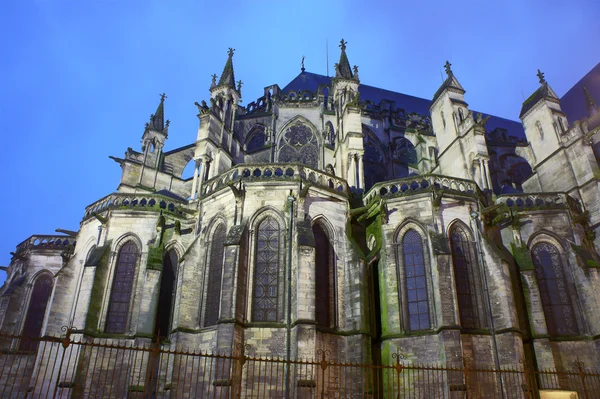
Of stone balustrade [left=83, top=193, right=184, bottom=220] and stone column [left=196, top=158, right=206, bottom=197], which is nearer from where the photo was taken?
stone balustrade [left=83, top=193, right=184, bottom=220]

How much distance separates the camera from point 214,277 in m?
15.8

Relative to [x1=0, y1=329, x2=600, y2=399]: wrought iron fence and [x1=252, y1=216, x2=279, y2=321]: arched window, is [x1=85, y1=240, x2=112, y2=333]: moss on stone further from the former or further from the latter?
[x1=252, y1=216, x2=279, y2=321]: arched window

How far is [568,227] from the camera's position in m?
17.9

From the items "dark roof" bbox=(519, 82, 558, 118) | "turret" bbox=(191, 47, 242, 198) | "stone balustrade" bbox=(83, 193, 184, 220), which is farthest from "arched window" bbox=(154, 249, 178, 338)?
"dark roof" bbox=(519, 82, 558, 118)

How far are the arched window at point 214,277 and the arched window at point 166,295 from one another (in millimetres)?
2170

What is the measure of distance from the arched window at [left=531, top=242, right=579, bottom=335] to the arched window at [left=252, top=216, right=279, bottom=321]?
32.1ft

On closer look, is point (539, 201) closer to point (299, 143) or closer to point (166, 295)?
point (299, 143)

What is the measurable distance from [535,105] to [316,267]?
14.3 meters

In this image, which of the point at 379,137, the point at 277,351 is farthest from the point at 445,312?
the point at 379,137

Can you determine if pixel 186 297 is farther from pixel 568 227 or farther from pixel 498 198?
pixel 568 227

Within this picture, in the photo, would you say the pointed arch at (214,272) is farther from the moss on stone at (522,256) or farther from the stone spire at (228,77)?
the moss on stone at (522,256)

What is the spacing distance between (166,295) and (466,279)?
10.5m

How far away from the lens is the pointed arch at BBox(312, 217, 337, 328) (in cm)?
1499

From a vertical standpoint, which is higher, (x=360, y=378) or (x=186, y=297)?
(x=186, y=297)
